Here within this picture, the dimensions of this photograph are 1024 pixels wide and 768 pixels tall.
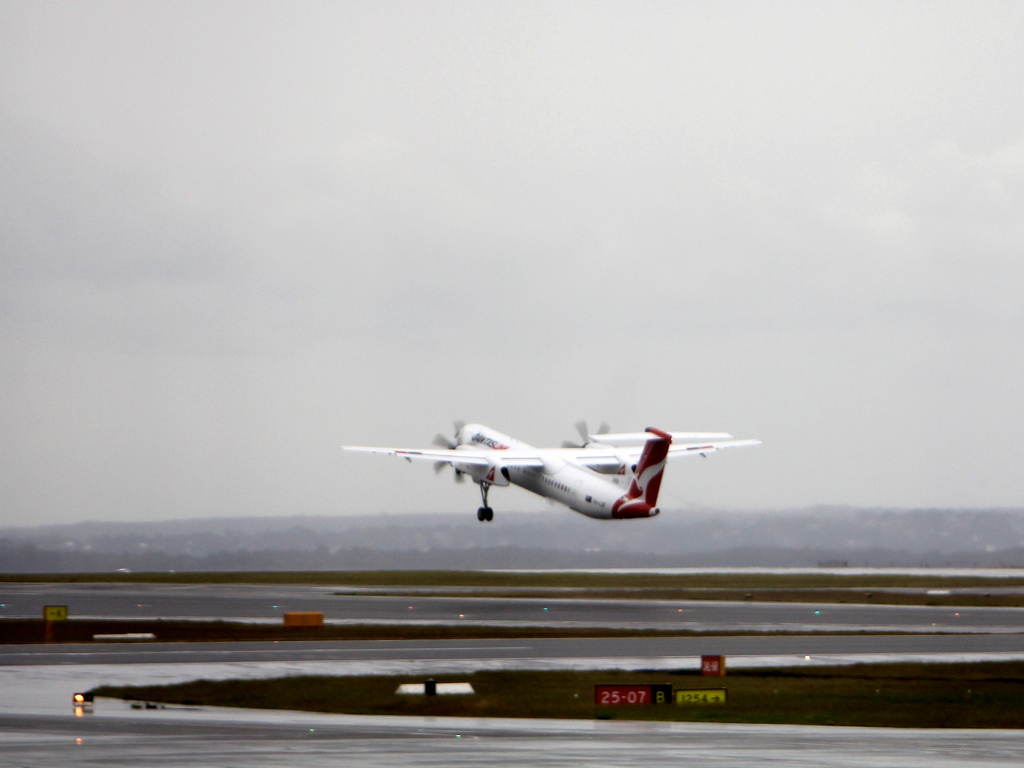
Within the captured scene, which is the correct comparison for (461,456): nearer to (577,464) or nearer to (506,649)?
(577,464)

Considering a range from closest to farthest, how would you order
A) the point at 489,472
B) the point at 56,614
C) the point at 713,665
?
the point at 713,665, the point at 56,614, the point at 489,472

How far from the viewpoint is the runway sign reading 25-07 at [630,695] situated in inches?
1111

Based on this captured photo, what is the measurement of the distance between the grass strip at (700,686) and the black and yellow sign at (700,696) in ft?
0.74

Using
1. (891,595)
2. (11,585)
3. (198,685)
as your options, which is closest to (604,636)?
(198,685)

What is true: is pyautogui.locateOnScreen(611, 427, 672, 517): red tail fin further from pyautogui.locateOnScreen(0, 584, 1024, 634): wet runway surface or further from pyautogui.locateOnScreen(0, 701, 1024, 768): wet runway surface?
pyautogui.locateOnScreen(0, 701, 1024, 768): wet runway surface

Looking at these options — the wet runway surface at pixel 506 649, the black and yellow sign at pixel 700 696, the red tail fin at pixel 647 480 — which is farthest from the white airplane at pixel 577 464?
the black and yellow sign at pixel 700 696

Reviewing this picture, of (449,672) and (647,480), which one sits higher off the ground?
(647,480)

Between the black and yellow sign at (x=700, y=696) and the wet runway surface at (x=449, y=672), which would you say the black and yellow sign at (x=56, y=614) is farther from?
the black and yellow sign at (x=700, y=696)

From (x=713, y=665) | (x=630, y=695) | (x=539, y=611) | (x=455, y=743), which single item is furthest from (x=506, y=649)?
(x=455, y=743)

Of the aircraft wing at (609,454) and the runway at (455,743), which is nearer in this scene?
the runway at (455,743)

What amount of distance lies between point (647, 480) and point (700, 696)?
1613 inches

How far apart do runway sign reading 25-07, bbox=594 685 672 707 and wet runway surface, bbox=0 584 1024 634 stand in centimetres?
2233

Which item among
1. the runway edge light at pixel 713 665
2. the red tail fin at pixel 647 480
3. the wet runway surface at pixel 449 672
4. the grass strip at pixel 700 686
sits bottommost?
the grass strip at pixel 700 686

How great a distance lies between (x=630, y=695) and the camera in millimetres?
28406
